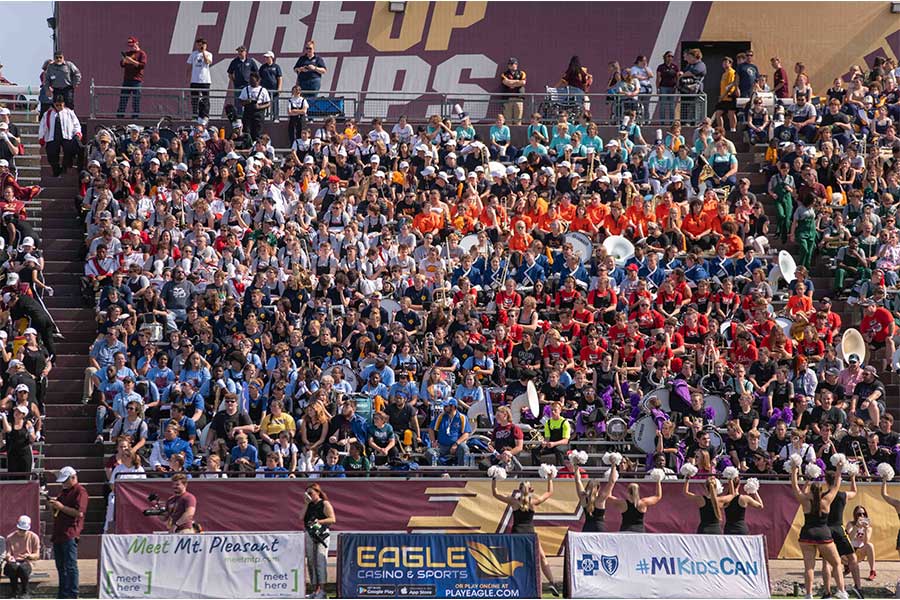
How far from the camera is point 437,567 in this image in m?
20.8

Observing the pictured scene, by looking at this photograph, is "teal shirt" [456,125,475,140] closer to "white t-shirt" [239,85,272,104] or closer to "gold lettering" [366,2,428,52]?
"white t-shirt" [239,85,272,104]

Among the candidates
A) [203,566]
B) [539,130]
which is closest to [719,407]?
[539,130]

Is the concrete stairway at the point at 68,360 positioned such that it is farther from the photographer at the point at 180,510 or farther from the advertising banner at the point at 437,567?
the advertising banner at the point at 437,567

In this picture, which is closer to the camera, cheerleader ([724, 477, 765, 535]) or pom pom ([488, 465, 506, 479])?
pom pom ([488, 465, 506, 479])

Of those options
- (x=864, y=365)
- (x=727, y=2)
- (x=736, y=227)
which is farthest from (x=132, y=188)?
(x=727, y=2)

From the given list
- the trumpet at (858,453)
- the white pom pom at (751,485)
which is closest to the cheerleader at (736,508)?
the white pom pom at (751,485)

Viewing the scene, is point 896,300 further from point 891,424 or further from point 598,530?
point 598,530

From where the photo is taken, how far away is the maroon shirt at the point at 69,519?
21500mm

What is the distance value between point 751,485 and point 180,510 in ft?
24.0

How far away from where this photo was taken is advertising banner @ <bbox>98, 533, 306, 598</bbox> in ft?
67.8

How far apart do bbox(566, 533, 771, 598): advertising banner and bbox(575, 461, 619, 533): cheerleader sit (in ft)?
3.68

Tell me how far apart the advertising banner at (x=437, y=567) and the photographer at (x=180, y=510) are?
2.51 metres

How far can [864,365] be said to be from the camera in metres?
28.3

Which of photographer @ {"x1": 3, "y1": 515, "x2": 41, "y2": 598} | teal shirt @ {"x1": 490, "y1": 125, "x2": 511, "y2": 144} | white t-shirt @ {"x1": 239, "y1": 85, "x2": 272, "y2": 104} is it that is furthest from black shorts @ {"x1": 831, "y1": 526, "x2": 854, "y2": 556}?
white t-shirt @ {"x1": 239, "y1": 85, "x2": 272, "y2": 104}
